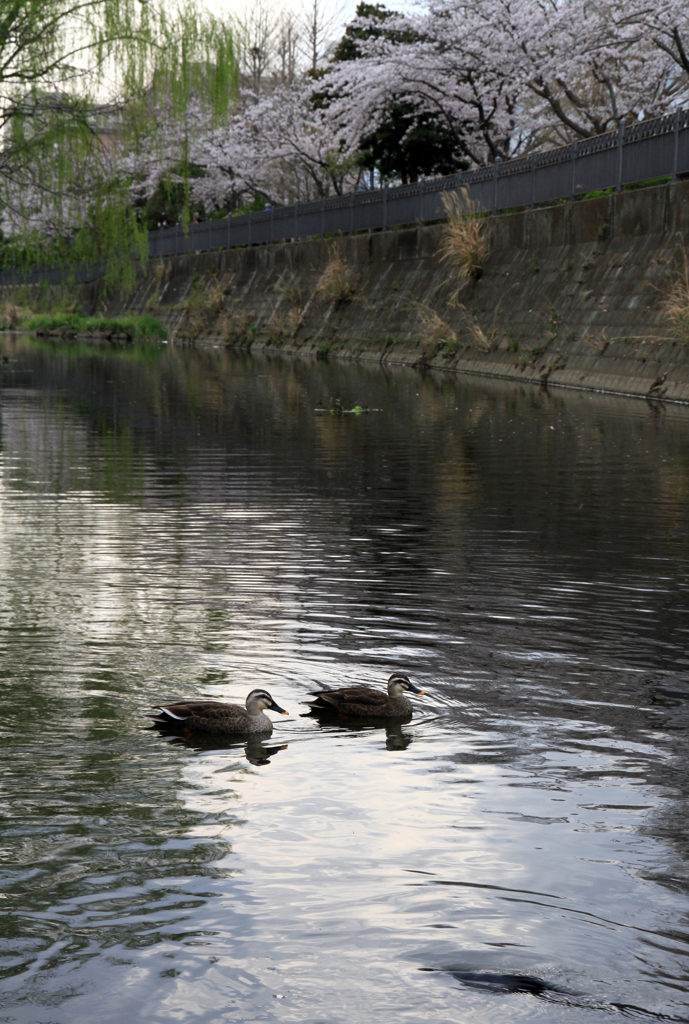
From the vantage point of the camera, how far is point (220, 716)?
5453mm

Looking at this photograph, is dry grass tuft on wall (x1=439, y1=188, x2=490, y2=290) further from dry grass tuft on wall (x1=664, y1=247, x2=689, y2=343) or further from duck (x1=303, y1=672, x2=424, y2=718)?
duck (x1=303, y1=672, x2=424, y2=718)

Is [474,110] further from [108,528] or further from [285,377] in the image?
[108,528]

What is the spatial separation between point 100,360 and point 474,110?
14192 millimetres

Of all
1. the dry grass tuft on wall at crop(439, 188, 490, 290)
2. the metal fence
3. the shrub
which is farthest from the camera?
the dry grass tuft on wall at crop(439, 188, 490, 290)

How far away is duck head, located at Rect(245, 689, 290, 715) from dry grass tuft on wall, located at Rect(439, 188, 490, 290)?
28084 mm

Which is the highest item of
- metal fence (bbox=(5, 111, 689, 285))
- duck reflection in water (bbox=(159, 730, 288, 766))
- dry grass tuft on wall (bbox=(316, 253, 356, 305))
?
metal fence (bbox=(5, 111, 689, 285))

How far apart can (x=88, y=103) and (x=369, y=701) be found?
14044mm

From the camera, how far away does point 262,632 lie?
714 cm

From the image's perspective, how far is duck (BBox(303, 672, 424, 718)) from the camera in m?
5.67

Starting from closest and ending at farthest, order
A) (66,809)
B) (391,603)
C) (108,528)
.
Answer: (66,809) < (391,603) < (108,528)

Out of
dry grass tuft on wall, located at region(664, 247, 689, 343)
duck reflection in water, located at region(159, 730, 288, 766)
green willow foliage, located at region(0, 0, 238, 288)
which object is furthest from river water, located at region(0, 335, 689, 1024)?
dry grass tuft on wall, located at region(664, 247, 689, 343)

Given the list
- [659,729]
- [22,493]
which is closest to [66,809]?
[659,729]

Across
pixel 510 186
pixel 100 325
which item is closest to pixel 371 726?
pixel 510 186

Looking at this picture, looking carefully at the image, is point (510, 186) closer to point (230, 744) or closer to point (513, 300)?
point (513, 300)
